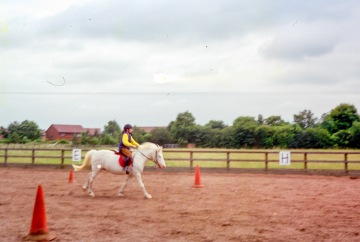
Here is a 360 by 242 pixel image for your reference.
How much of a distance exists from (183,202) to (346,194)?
17.1 ft

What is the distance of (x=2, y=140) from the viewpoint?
32969mm

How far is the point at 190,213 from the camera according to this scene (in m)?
8.79

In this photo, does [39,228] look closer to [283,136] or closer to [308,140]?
[283,136]

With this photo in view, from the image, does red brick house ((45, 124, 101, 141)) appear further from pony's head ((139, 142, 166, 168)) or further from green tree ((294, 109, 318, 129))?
green tree ((294, 109, 318, 129))

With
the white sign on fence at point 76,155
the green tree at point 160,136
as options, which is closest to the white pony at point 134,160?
the white sign on fence at point 76,155

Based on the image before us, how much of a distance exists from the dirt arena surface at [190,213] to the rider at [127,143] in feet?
3.36

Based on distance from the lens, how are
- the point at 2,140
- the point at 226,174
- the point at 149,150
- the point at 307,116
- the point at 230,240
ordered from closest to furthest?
the point at 230,240 < the point at 149,150 < the point at 226,174 < the point at 2,140 < the point at 307,116

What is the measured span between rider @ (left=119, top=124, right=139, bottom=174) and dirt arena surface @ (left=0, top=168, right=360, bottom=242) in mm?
1023

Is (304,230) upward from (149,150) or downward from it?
downward

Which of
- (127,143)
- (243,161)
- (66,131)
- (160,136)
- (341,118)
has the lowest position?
(243,161)

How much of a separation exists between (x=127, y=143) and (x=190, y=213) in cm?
330

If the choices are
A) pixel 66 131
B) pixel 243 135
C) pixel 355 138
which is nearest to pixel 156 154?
pixel 243 135

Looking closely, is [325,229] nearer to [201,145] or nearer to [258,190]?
[258,190]

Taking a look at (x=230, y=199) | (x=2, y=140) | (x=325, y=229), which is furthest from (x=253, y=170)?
(x=2, y=140)
